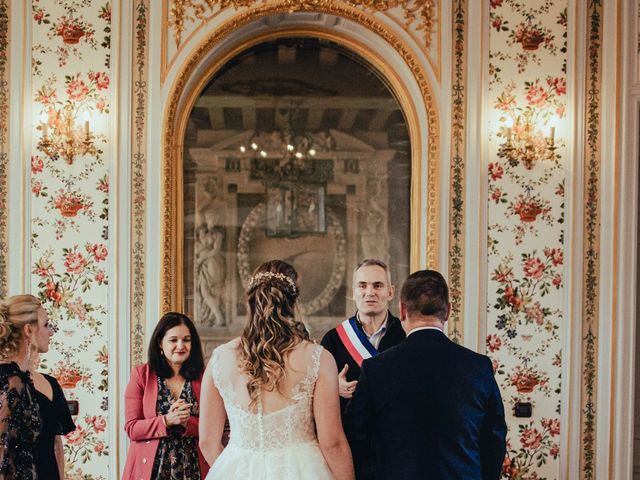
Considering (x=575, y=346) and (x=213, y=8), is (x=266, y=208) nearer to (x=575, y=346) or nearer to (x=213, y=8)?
(x=213, y=8)

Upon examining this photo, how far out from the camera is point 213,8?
4398mm

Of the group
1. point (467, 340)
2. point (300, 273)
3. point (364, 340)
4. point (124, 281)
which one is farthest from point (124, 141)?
point (467, 340)

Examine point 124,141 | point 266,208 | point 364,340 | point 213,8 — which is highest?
point 213,8

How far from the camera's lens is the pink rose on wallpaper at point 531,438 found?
14.2 ft

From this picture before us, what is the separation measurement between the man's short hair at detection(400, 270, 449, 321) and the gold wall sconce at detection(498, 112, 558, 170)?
2072mm

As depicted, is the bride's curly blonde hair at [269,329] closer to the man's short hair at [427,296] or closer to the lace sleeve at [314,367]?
the lace sleeve at [314,367]

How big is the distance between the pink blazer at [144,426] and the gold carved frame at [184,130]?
950 mm

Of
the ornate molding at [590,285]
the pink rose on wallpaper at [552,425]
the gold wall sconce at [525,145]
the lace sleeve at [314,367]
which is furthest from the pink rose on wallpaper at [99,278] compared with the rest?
the ornate molding at [590,285]

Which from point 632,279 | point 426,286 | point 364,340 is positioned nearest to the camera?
point 426,286

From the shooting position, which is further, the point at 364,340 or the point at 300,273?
the point at 300,273

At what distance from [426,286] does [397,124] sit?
7.12ft

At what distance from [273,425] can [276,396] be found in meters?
0.12

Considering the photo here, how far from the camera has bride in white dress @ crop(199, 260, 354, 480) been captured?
2471 mm

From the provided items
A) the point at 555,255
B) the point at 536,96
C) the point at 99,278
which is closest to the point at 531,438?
the point at 555,255
